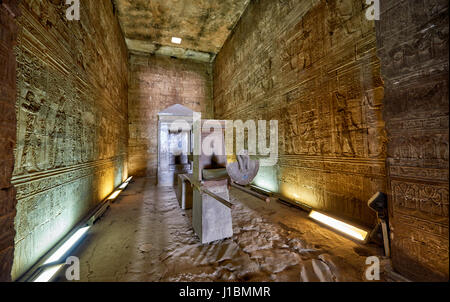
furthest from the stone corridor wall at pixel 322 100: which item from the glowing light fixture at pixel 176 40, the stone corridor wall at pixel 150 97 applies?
the stone corridor wall at pixel 150 97

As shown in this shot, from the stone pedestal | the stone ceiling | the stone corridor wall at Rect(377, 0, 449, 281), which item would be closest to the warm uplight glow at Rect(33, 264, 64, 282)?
the stone pedestal

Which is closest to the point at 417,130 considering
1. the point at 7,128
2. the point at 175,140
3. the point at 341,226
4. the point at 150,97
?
the point at 341,226

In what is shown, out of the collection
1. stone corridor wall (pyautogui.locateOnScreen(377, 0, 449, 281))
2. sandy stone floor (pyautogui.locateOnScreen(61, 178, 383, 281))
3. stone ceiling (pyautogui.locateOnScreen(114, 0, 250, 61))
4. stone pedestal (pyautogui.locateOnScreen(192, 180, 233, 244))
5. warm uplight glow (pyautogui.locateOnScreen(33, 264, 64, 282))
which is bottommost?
sandy stone floor (pyautogui.locateOnScreen(61, 178, 383, 281))

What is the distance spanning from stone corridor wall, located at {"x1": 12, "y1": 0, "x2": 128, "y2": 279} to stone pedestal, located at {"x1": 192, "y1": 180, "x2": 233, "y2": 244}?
2141 mm

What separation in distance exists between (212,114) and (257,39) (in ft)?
17.4

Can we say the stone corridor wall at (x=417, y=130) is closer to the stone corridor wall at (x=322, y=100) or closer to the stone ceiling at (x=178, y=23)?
the stone corridor wall at (x=322, y=100)

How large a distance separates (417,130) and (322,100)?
2.21m

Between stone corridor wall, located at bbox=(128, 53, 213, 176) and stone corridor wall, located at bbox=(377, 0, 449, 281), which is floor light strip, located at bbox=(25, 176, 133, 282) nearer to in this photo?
stone corridor wall, located at bbox=(377, 0, 449, 281)

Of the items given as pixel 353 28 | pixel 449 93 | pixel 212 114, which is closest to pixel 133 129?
pixel 212 114

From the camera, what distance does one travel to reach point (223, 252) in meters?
2.36

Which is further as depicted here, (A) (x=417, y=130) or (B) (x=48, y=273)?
(B) (x=48, y=273)

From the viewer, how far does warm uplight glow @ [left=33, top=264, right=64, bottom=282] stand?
5.88 ft

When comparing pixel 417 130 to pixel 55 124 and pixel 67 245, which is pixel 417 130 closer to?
pixel 67 245
